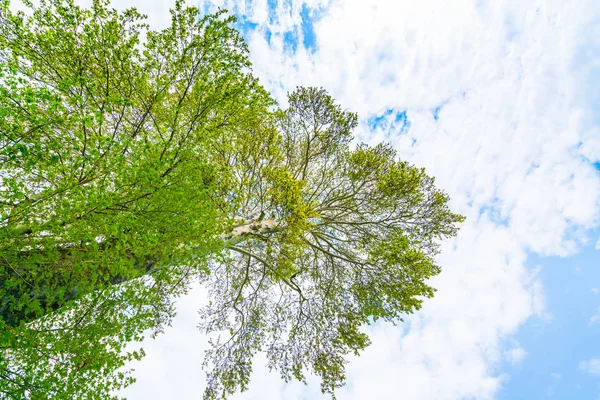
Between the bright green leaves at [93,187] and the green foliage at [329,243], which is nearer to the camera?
the bright green leaves at [93,187]

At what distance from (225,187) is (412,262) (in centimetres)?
597

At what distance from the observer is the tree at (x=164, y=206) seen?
3.42 meters

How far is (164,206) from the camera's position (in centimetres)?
432

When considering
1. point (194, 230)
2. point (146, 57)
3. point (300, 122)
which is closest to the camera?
point (194, 230)

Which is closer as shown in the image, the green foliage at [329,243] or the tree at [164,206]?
the tree at [164,206]

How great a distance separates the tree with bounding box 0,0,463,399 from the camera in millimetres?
3416

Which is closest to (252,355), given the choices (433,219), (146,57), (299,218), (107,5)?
(299,218)

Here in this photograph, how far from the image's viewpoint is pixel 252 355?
902cm

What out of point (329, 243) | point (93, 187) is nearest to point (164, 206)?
point (93, 187)

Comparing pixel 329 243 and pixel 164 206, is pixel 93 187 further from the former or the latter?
pixel 329 243

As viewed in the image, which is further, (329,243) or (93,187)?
(329,243)

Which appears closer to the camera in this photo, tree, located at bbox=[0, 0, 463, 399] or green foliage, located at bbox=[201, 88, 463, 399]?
tree, located at bbox=[0, 0, 463, 399]

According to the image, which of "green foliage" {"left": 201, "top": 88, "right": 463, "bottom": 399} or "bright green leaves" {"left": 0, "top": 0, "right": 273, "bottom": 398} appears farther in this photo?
"green foliage" {"left": 201, "top": 88, "right": 463, "bottom": 399}

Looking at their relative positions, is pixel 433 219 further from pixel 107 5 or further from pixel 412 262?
pixel 107 5
